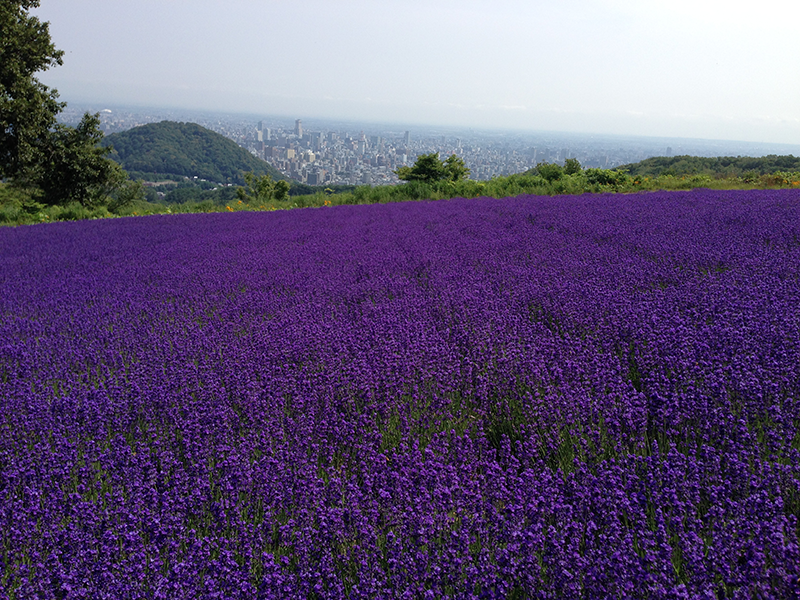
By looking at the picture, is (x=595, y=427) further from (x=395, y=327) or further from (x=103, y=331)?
(x=103, y=331)

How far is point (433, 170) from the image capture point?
18312mm

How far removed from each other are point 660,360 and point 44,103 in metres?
21.9

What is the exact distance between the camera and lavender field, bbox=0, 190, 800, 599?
61.5 inches

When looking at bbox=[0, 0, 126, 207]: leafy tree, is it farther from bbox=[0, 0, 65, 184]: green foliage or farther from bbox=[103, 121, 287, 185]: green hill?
bbox=[103, 121, 287, 185]: green hill

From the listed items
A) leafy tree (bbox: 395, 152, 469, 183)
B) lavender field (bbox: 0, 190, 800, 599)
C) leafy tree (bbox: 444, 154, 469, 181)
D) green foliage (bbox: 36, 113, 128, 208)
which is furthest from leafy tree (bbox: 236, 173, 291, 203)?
lavender field (bbox: 0, 190, 800, 599)

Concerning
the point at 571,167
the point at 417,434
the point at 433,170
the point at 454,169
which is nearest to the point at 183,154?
the point at 433,170

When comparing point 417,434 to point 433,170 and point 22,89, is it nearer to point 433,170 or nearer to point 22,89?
point 433,170

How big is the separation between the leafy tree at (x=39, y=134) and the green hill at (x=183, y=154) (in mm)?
39339

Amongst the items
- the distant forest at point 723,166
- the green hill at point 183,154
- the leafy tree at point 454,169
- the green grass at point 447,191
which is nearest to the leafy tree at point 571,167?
the green grass at point 447,191

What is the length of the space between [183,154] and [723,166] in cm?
5861

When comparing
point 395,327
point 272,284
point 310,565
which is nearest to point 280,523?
point 310,565

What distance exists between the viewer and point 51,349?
12.5ft

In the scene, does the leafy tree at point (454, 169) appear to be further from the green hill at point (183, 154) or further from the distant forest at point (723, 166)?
Result: the green hill at point (183, 154)

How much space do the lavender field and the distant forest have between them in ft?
65.9
